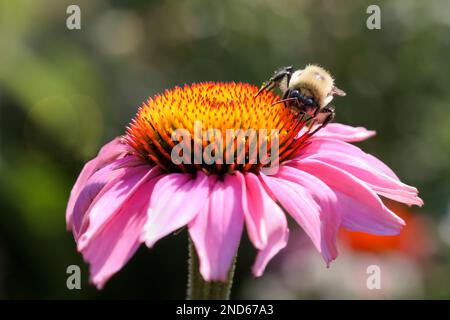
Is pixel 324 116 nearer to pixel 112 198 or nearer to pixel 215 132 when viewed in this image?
pixel 215 132

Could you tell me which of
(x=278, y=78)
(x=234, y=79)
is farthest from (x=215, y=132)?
(x=234, y=79)

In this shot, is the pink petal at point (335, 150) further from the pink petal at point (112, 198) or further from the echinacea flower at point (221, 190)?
the pink petal at point (112, 198)

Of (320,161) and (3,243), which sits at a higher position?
(320,161)

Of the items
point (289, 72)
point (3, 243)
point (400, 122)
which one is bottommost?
point (3, 243)

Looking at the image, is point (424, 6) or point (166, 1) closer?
point (424, 6)

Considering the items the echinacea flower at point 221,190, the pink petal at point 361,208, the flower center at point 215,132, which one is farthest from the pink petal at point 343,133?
the pink petal at point 361,208

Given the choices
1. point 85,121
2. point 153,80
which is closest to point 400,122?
point 153,80

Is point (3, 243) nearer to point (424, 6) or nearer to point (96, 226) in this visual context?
point (96, 226)
